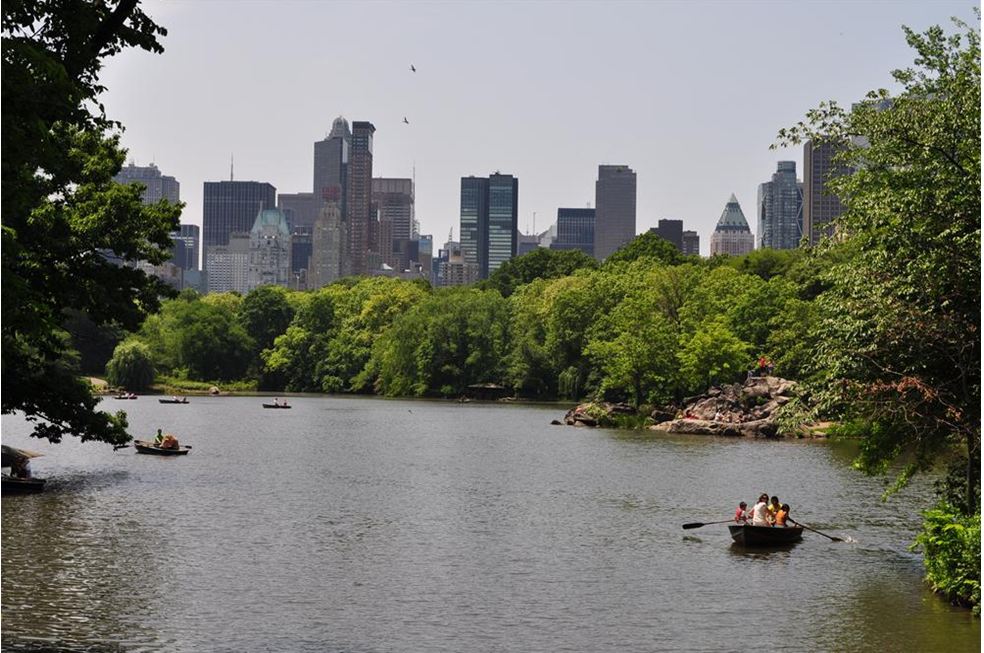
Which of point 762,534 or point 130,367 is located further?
point 130,367

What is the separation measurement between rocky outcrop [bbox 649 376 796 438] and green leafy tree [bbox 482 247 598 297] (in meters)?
67.5

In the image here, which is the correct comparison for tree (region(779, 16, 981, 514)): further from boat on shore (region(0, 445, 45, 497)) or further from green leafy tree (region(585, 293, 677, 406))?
green leafy tree (region(585, 293, 677, 406))

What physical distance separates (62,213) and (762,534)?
1907cm

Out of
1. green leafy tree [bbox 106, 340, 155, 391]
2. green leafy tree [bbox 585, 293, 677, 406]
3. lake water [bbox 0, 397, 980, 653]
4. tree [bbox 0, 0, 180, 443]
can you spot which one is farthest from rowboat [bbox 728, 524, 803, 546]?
green leafy tree [bbox 106, 340, 155, 391]

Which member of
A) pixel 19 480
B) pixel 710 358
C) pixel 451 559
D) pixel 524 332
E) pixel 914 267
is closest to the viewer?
pixel 914 267

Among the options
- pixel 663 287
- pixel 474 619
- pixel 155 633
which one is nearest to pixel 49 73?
pixel 155 633

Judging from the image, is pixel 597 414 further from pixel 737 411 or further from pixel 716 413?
pixel 737 411

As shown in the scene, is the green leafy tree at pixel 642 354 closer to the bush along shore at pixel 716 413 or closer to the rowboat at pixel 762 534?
the bush along shore at pixel 716 413

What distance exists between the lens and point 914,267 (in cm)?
2264

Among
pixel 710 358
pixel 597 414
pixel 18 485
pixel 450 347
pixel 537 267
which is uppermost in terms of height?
pixel 537 267

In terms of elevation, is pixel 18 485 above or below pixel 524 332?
below

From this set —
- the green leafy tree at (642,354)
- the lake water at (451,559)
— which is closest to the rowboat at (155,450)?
the lake water at (451,559)

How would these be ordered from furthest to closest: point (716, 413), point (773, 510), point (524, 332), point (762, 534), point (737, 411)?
1. point (524, 332)
2. point (716, 413)
3. point (737, 411)
4. point (773, 510)
5. point (762, 534)

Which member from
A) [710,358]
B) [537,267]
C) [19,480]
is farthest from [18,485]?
[537,267]
